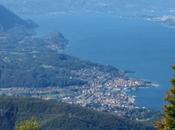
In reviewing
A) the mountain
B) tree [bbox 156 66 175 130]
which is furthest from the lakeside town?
tree [bbox 156 66 175 130]

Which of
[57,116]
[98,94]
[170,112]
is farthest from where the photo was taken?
[98,94]

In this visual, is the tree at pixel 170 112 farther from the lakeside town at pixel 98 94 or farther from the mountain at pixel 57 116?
the lakeside town at pixel 98 94

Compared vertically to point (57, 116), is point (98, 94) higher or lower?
higher

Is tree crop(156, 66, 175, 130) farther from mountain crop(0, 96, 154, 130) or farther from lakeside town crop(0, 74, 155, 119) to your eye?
lakeside town crop(0, 74, 155, 119)

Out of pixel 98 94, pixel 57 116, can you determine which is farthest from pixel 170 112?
pixel 98 94

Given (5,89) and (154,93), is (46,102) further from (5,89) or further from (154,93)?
(5,89)

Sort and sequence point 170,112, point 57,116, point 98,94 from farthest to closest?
1. point 98,94
2. point 57,116
3. point 170,112

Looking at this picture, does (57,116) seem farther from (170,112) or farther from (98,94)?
(170,112)

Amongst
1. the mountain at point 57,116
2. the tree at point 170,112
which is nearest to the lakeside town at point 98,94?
the mountain at point 57,116

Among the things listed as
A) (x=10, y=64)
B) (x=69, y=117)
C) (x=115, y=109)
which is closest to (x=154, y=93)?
(x=115, y=109)
